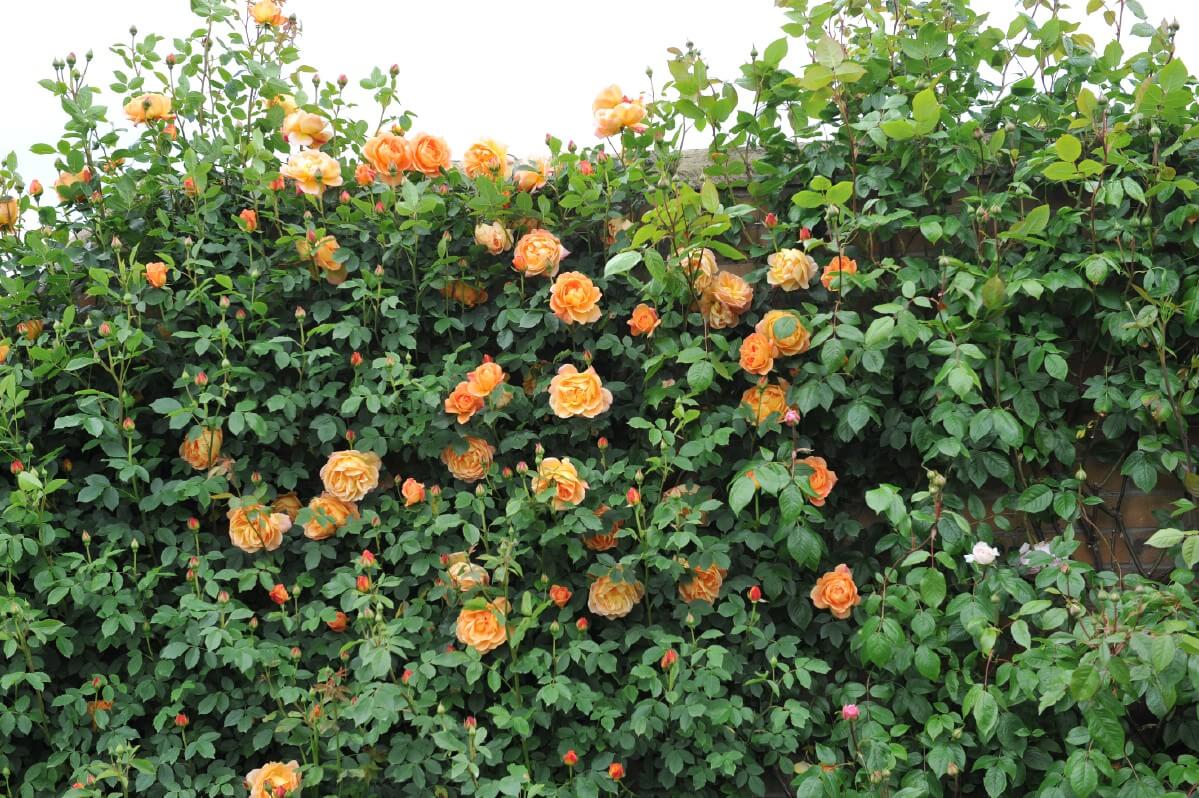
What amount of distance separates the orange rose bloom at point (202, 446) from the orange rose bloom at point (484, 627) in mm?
776

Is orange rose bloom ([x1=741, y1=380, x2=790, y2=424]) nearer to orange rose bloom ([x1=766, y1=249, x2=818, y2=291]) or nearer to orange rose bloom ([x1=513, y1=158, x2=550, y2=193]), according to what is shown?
orange rose bloom ([x1=766, y1=249, x2=818, y2=291])

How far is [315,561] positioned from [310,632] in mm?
219

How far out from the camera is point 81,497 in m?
2.63

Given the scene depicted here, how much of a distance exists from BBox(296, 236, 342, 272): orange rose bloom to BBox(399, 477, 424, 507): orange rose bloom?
2.01 ft

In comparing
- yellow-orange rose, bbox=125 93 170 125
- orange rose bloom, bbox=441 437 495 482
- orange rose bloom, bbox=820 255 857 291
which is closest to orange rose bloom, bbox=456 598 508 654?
orange rose bloom, bbox=441 437 495 482

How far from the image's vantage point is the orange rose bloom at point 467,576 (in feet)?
8.27

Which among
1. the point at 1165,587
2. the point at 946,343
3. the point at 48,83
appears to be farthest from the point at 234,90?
the point at 1165,587

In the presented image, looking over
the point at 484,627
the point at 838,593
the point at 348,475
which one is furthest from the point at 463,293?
the point at 838,593

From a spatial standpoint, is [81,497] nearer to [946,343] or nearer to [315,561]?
[315,561]

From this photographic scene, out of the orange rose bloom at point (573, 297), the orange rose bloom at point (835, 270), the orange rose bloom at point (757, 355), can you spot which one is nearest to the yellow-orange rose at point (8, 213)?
the orange rose bloom at point (573, 297)

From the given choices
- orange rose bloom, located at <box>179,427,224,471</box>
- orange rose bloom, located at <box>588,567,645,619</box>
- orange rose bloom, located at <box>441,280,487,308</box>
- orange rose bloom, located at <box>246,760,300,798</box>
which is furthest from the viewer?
orange rose bloom, located at <box>441,280,487,308</box>

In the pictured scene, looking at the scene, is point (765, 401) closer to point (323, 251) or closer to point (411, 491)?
point (411, 491)

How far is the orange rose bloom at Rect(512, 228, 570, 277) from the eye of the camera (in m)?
2.69

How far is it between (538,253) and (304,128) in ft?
2.42
